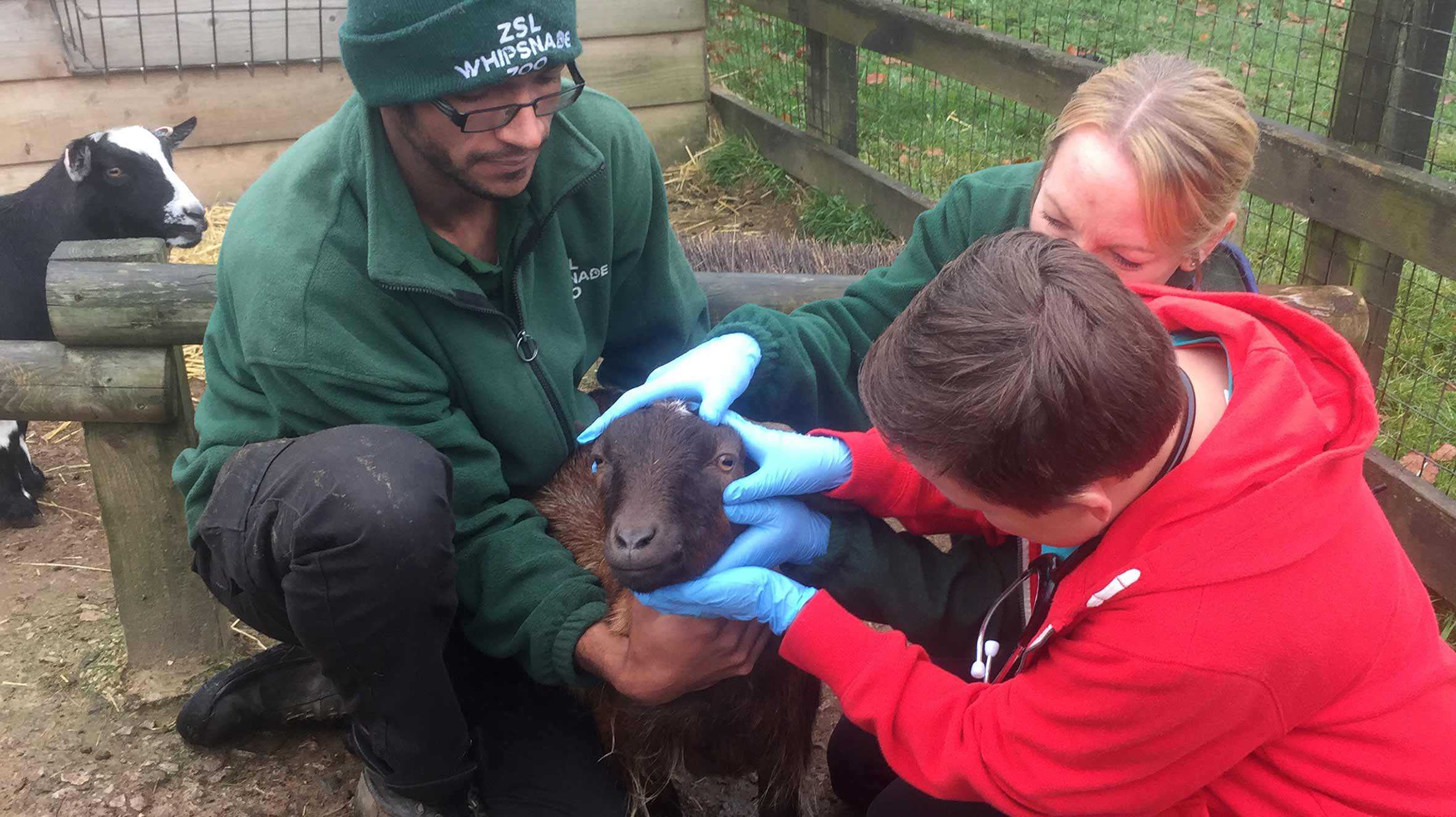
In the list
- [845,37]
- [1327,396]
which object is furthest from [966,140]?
[1327,396]

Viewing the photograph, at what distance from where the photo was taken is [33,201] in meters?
4.96

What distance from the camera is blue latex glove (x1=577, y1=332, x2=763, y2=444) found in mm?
2619

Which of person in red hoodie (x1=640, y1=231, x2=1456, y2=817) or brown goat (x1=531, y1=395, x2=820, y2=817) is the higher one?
person in red hoodie (x1=640, y1=231, x2=1456, y2=817)

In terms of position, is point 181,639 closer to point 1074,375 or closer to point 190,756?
point 190,756

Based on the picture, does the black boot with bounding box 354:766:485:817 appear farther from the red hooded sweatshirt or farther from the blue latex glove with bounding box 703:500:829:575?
the red hooded sweatshirt

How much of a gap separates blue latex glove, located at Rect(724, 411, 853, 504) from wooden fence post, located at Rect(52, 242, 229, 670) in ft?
5.72

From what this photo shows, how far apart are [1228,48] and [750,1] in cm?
296

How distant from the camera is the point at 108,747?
10.5 ft

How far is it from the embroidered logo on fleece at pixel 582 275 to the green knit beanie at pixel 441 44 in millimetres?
655

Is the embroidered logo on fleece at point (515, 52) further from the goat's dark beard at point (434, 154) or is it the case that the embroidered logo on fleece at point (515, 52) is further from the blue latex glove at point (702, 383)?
the blue latex glove at point (702, 383)

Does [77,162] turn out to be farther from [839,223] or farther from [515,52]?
[839,223]

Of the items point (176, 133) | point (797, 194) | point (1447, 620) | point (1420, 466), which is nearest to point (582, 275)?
point (1447, 620)

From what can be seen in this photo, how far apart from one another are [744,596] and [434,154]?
45.6 inches

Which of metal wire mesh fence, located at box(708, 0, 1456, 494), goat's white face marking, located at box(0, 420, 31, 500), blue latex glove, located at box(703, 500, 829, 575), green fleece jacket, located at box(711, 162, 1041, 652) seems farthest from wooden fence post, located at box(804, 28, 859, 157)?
blue latex glove, located at box(703, 500, 829, 575)
